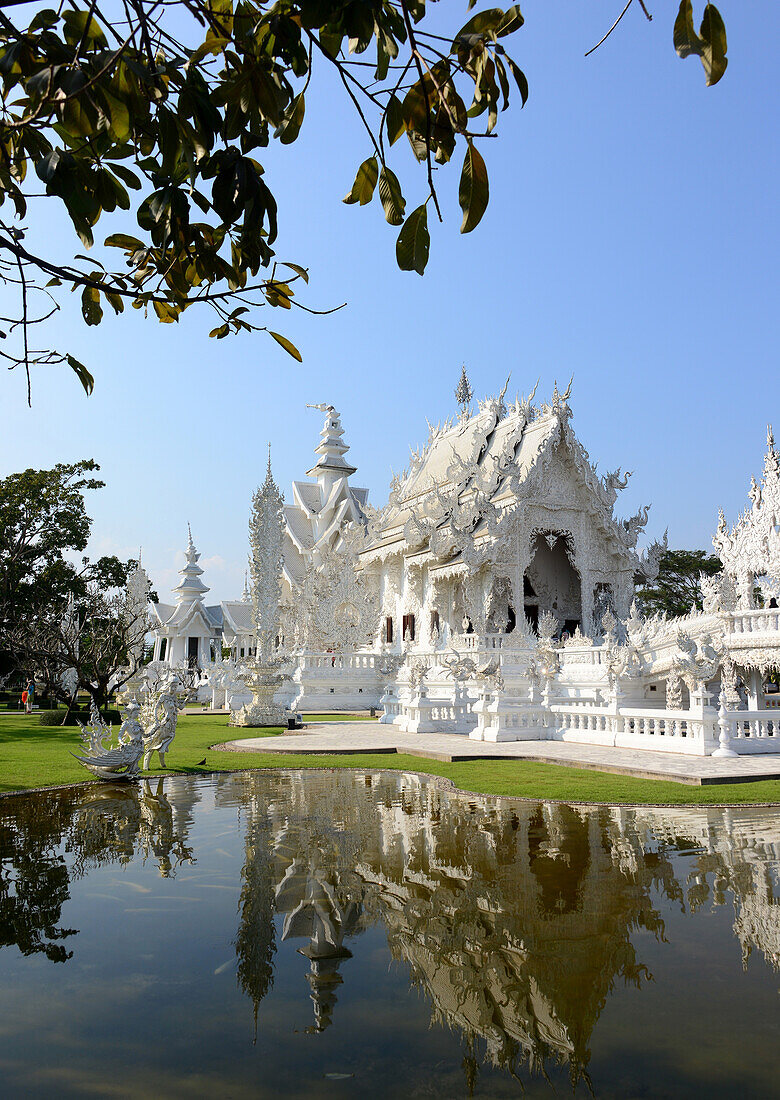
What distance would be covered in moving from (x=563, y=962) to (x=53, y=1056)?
2188mm

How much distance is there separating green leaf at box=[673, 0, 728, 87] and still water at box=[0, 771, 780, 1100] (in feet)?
9.67

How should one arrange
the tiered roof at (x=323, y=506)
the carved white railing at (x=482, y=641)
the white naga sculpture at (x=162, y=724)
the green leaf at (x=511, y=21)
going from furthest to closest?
the tiered roof at (x=323, y=506) < the carved white railing at (x=482, y=641) < the white naga sculpture at (x=162, y=724) < the green leaf at (x=511, y=21)

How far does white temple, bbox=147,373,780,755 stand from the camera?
1432 cm

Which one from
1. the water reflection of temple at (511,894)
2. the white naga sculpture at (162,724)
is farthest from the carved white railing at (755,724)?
the white naga sculpture at (162,724)

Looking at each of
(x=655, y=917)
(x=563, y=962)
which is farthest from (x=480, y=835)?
(x=563, y=962)

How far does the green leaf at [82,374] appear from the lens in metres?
2.69

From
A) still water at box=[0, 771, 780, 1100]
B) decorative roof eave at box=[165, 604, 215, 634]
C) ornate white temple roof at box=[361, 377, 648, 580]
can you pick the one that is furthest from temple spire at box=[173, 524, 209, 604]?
still water at box=[0, 771, 780, 1100]

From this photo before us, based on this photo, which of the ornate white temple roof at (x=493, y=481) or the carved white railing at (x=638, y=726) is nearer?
the carved white railing at (x=638, y=726)

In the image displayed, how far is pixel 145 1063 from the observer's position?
280 cm

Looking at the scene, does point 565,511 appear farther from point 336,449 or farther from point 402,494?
point 336,449

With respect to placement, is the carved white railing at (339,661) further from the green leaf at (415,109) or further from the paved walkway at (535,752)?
the green leaf at (415,109)

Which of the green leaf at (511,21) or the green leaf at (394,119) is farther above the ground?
the green leaf at (511,21)

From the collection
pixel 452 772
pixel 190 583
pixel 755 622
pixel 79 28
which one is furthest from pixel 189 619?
pixel 79 28

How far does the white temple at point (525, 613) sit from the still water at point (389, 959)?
22.6 feet
